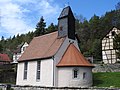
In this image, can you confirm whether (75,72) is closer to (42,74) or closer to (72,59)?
(72,59)

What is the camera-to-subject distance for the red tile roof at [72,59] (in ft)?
94.1

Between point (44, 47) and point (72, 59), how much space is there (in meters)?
5.55

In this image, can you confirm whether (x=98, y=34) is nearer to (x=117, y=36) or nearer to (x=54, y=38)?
(x=117, y=36)

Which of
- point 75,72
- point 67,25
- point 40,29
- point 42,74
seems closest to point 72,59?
point 75,72

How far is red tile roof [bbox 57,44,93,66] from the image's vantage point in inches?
1129

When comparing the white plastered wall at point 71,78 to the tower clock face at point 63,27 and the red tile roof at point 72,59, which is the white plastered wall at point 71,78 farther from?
the tower clock face at point 63,27

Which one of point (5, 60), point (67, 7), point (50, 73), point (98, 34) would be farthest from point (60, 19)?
point (98, 34)

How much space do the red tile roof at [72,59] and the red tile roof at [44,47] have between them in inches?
56.7

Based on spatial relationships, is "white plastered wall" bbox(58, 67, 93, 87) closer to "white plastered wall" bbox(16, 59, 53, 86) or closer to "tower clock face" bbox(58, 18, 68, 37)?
"white plastered wall" bbox(16, 59, 53, 86)

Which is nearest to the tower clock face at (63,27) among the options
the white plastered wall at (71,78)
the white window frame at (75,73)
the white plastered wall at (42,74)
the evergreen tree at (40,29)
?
the white plastered wall at (42,74)

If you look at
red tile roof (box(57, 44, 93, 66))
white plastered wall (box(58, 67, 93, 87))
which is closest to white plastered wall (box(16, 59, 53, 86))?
white plastered wall (box(58, 67, 93, 87))

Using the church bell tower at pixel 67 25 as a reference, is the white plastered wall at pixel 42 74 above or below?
below

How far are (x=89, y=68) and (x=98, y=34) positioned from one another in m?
55.6

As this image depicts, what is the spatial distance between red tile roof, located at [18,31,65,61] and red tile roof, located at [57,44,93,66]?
4.72ft
